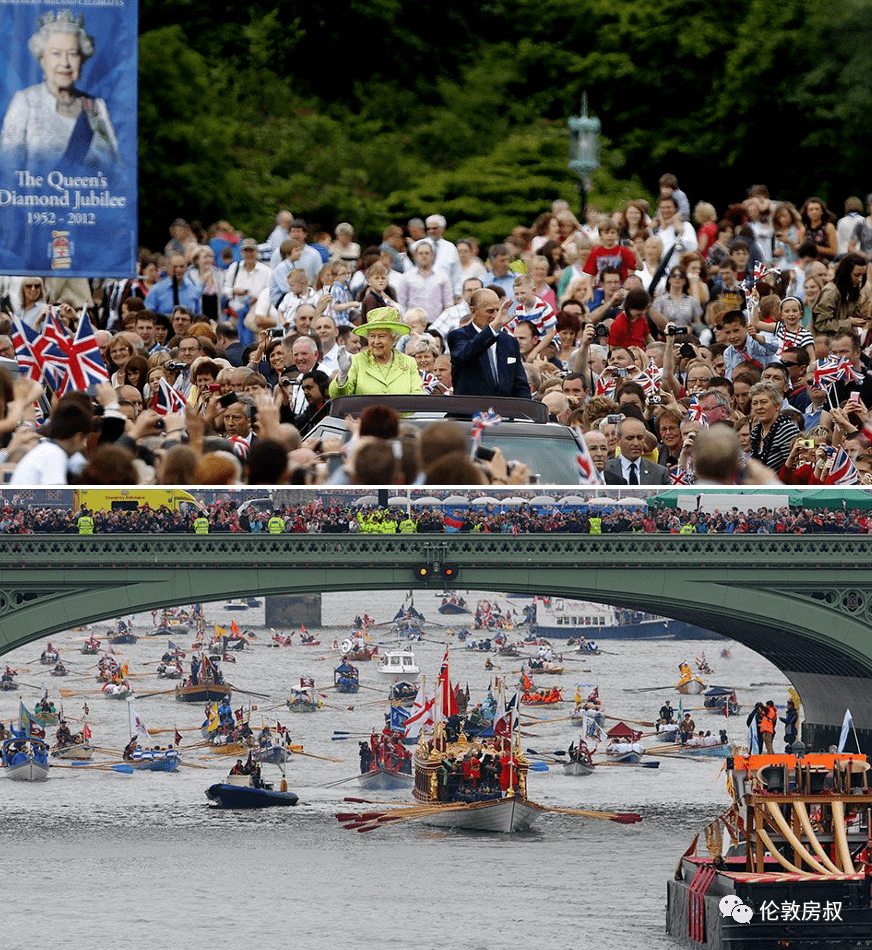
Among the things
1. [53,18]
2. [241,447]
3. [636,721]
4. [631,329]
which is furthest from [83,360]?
[636,721]

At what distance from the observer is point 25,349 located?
1123 inches

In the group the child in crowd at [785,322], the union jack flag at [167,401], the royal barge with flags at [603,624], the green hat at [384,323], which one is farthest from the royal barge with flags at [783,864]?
the green hat at [384,323]

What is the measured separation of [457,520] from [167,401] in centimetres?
615

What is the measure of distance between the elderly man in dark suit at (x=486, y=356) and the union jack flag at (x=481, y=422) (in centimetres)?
94

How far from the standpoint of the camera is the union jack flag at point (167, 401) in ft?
92.3

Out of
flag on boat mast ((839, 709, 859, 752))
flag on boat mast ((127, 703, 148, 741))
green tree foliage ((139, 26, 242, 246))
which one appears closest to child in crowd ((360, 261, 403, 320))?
flag on boat mast ((839, 709, 859, 752))

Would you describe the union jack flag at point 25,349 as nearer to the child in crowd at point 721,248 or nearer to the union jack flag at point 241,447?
the union jack flag at point 241,447

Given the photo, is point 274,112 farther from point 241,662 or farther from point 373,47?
point 241,662

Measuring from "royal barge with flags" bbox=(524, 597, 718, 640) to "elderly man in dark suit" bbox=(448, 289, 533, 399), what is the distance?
48.0ft

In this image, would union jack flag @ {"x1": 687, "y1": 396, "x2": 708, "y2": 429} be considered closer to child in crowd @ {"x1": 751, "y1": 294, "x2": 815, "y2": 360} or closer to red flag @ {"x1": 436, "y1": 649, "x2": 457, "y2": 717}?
child in crowd @ {"x1": 751, "y1": 294, "x2": 815, "y2": 360}

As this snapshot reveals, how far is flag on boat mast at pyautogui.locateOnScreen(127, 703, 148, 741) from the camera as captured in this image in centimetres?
4275

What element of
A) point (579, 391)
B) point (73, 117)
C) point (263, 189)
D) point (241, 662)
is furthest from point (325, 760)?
point (73, 117)

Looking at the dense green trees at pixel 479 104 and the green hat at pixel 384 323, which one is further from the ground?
the dense green trees at pixel 479 104

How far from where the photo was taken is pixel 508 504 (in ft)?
→ 103
